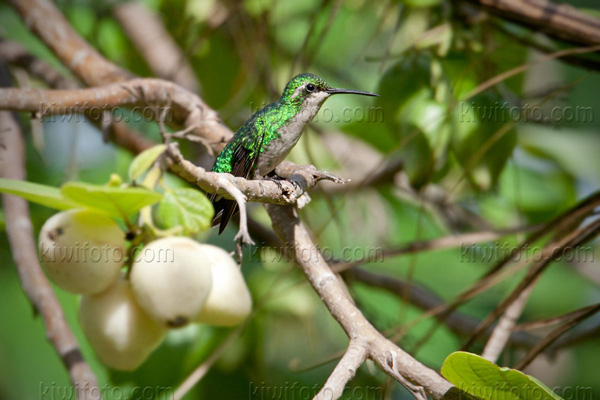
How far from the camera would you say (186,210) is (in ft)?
3.10

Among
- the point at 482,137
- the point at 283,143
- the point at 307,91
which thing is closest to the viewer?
the point at 482,137

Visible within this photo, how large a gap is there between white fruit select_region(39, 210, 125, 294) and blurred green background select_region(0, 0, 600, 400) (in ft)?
1.51

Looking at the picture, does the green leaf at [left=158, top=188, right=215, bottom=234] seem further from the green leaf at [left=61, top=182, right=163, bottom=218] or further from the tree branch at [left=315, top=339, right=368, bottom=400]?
the tree branch at [left=315, top=339, right=368, bottom=400]

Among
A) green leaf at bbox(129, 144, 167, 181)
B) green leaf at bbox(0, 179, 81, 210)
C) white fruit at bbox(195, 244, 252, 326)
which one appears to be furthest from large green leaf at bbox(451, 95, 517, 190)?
green leaf at bbox(0, 179, 81, 210)

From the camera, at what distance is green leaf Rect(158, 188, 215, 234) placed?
0.93 meters

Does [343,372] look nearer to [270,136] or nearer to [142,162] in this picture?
[142,162]

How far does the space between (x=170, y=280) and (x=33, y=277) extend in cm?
45

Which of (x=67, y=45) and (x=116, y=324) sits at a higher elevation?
(x=67, y=45)

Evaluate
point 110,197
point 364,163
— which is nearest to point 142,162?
point 110,197

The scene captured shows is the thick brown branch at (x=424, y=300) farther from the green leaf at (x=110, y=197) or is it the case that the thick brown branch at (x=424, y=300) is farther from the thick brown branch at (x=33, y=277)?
the green leaf at (x=110, y=197)

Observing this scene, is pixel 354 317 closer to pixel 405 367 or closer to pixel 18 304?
pixel 405 367

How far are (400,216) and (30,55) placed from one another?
1.39 metres

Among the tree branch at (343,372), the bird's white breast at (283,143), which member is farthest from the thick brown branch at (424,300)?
the tree branch at (343,372)

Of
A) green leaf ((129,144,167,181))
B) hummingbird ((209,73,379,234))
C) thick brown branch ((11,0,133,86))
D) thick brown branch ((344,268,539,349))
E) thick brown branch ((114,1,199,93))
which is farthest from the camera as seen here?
thick brown branch ((114,1,199,93))
